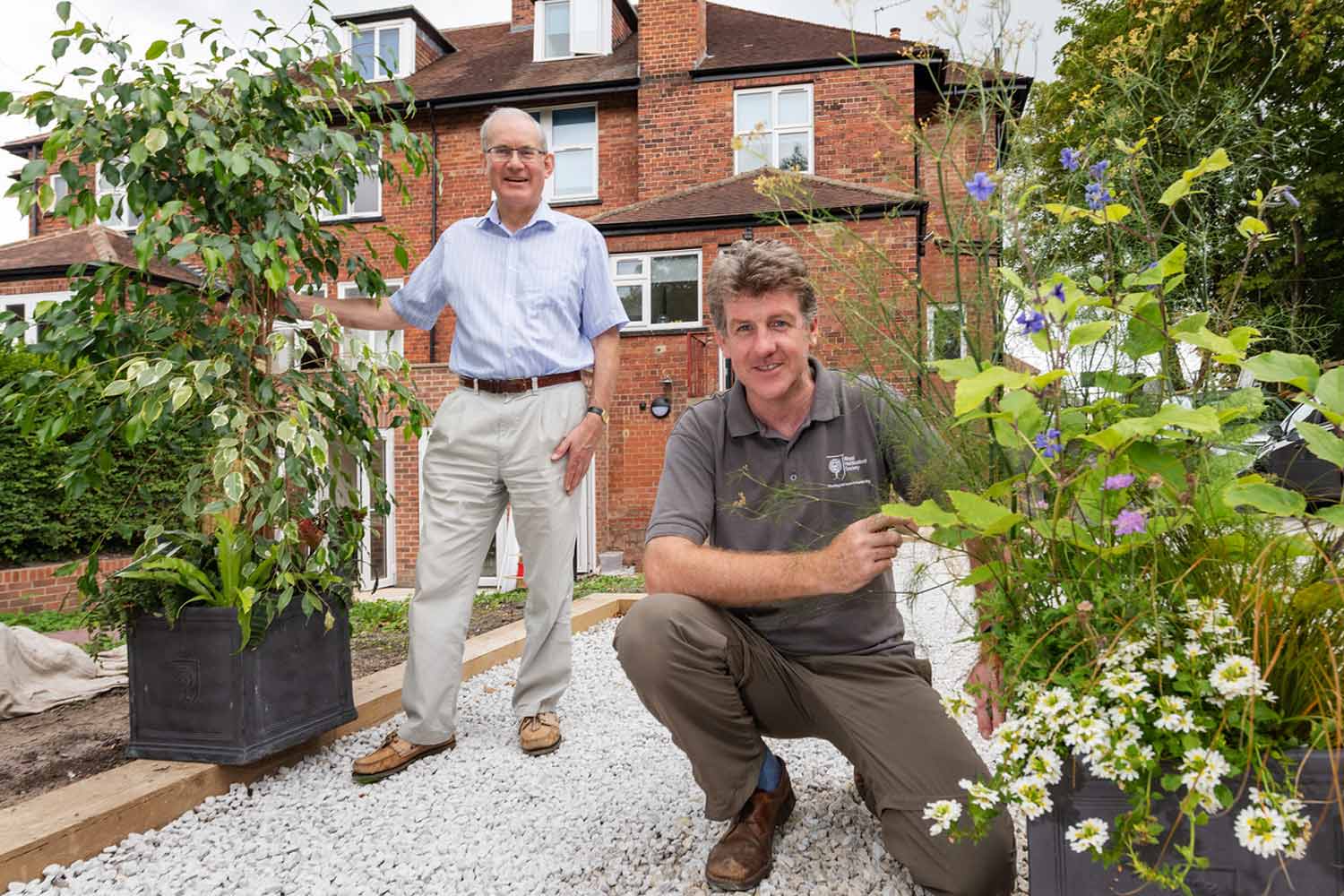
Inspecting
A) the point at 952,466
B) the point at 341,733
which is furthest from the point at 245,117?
the point at 952,466

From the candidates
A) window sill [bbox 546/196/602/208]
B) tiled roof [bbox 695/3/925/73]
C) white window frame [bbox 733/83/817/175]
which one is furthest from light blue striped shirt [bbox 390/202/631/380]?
window sill [bbox 546/196/602/208]

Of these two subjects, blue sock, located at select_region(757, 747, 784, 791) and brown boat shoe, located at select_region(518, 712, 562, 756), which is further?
brown boat shoe, located at select_region(518, 712, 562, 756)

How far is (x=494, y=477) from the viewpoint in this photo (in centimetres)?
279

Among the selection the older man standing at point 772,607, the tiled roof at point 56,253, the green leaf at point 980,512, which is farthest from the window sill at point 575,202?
the green leaf at point 980,512

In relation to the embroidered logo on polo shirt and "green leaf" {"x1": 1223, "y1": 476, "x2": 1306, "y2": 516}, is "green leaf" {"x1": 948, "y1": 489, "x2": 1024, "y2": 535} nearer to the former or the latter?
"green leaf" {"x1": 1223, "y1": 476, "x2": 1306, "y2": 516}

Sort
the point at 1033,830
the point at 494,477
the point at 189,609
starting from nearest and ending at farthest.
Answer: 1. the point at 1033,830
2. the point at 189,609
3. the point at 494,477

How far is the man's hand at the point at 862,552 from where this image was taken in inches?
57.6

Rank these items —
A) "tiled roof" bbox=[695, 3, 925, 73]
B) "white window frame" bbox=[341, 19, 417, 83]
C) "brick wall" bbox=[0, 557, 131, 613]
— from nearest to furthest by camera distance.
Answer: "brick wall" bbox=[0, 557, 131, 613] < "tiled roof" bbox=[695, 3, 925, 73] < "white window frame" bbox=[341, 19, 417, 83]

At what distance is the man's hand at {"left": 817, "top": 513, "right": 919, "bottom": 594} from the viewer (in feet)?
4.80

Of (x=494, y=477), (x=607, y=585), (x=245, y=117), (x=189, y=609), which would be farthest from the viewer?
(x=607, y=585)

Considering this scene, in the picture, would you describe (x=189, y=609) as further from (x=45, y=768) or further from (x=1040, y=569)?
(x=1040, y=569)

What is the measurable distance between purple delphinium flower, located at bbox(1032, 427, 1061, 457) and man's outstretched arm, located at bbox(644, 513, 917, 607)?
324 mm

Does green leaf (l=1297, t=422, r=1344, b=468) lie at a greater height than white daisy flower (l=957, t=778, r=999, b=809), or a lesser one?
greater

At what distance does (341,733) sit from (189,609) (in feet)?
2.42
